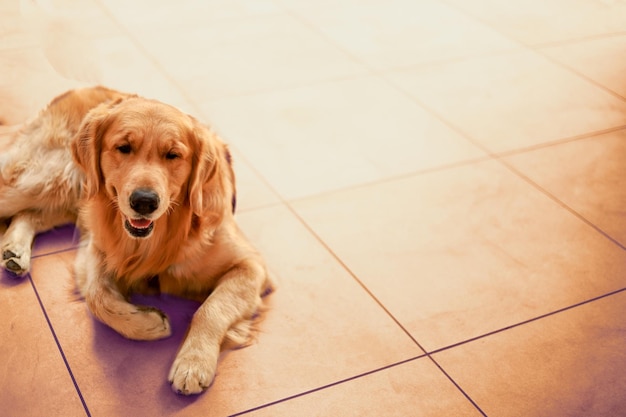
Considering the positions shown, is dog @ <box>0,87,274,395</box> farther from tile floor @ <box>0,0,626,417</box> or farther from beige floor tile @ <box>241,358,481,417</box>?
beige floor tile @ <box>241,358,481,417</box>

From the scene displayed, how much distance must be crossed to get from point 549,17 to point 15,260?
435 cm

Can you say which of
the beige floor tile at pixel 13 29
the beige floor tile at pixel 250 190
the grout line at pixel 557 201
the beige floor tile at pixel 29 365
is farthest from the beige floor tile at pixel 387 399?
the beige floor tile at pixel 13 29

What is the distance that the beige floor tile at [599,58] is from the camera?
4832 mm

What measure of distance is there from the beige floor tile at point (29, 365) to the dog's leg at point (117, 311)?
0.61 feet

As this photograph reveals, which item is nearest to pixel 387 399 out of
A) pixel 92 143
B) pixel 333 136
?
pixel 92 143

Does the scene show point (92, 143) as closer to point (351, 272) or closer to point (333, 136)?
point (351, 272)

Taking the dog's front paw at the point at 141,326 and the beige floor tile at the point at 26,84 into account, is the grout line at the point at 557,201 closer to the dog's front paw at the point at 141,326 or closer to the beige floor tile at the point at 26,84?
the dog's front paw at the point at 141,326

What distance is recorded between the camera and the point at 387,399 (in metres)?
2.53

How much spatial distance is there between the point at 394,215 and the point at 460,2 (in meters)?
2.99

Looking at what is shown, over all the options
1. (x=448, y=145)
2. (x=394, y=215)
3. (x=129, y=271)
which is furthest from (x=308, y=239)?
(x=448, y=145)

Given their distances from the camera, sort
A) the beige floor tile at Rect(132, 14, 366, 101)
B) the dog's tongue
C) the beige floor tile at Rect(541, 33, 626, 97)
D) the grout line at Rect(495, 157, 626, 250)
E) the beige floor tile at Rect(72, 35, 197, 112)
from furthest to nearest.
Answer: the beige floor tile at Rect(541, 33, 626, 97) → the beige floor tile at Rect(132, 14, 366, 101) → the beige floor tile at Rect(72, 35, 197, 112) → the grout line at Rect(495, 157, 626, 250) → the dog's tongue

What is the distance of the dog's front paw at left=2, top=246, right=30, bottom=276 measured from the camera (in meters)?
2.93

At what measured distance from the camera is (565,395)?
2592 millimetres

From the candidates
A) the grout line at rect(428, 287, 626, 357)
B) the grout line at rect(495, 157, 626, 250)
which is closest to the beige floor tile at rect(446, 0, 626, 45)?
the grout line at rect(495, 157, 626, 250)
